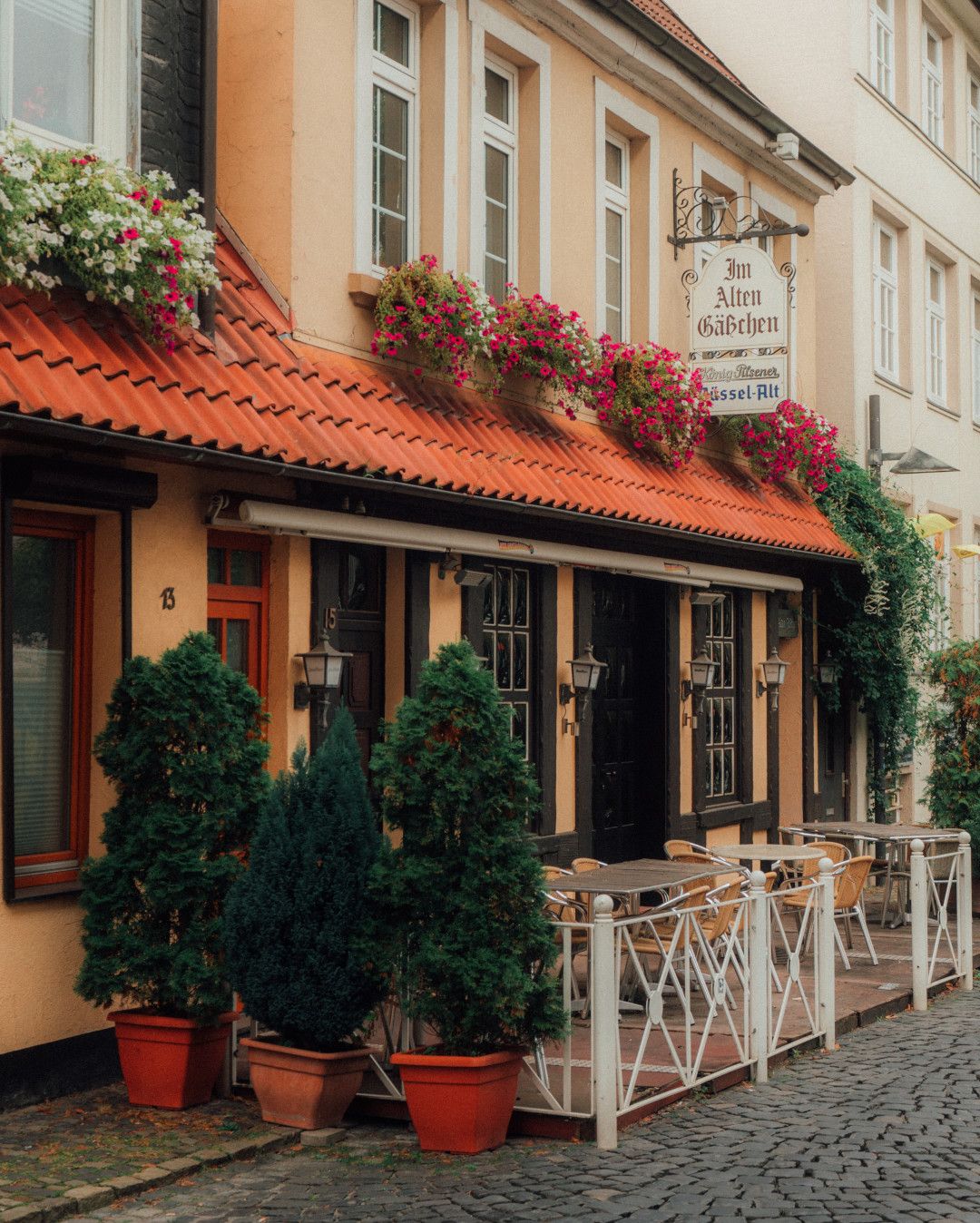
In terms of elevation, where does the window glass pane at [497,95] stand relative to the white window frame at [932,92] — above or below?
below

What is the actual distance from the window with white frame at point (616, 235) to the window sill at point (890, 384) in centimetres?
582

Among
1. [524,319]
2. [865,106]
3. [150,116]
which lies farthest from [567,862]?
[865,106]

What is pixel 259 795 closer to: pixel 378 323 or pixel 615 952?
pixel 615 952

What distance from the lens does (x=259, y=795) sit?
782cm

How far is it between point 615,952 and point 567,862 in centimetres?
493

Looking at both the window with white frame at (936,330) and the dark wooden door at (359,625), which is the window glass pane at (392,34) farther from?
the window with white frame at (936,330)

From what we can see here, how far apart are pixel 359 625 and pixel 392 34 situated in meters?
3.76

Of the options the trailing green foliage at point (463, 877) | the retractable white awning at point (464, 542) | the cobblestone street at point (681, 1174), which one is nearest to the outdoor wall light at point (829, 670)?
the retractable white awning at point (464, 542)

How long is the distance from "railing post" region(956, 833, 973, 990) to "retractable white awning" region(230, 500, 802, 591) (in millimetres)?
3013

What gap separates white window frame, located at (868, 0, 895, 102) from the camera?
19.4 meters

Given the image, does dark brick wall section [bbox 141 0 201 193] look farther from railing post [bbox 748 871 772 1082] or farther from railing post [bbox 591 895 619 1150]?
railing post [bbox 748 871 772 1082]

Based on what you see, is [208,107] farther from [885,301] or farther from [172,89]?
[885,301]

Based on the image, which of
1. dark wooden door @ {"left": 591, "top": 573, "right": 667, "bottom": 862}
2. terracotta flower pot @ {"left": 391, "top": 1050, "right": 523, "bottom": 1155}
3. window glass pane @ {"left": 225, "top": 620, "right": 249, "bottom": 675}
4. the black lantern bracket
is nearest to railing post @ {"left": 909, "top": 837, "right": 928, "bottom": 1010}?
dark wooden door @ {"left": 591, "top": 573, "right": 667, "bottom": 862}

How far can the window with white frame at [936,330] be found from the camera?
21.2 metres
